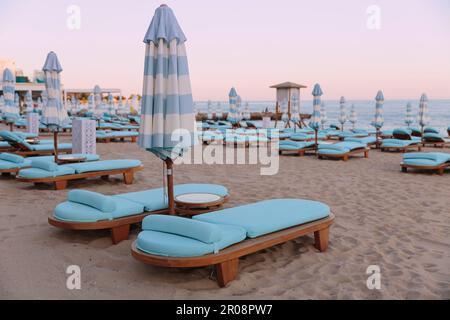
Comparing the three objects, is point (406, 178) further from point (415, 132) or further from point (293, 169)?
point (415, 132)

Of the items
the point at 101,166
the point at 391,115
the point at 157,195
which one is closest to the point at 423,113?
the point at 101,166

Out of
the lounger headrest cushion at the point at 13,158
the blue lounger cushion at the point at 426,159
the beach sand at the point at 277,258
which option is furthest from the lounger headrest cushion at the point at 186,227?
the blue lounger cushion at the point at 426,159

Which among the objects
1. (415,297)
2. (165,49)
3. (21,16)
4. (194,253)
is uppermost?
(21,16)

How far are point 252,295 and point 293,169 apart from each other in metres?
6.01

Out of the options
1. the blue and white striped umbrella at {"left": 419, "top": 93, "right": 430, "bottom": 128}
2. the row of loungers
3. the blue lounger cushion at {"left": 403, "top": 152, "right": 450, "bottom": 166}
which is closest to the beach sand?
the row of loungers

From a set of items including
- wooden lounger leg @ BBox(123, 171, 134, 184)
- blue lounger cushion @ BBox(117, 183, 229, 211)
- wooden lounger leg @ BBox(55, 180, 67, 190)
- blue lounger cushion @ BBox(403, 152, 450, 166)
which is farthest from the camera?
blue lounger cushion @ BBox(403, 152, 450, 166)

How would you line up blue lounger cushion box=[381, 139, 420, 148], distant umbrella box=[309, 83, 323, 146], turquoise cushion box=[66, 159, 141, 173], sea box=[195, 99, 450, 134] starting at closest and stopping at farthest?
turquoise cushion box=[66, 159, 141, 173]
distant umbrella box=[309, 83, 323, 146]
blue lounger cushion box=[381, 139, 420, 148]
sea box=[195, 99, 450, 134]

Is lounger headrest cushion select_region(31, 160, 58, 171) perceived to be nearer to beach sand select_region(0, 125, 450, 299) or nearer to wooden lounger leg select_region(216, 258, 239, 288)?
beach sand select_region(0, 125, 450, 299)

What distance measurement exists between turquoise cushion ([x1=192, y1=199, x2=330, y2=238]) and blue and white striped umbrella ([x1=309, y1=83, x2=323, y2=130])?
7.63m

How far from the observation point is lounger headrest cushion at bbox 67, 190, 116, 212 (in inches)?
144

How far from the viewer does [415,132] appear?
15.5 metres

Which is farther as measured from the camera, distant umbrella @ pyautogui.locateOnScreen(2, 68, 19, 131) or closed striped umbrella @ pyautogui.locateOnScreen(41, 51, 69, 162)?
distant umbrella @ pyautogui.locateOnScreen(2, 68, 19, 131)

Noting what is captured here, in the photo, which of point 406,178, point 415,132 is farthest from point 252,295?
point 415,132

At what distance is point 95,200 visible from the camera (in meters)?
3.73
